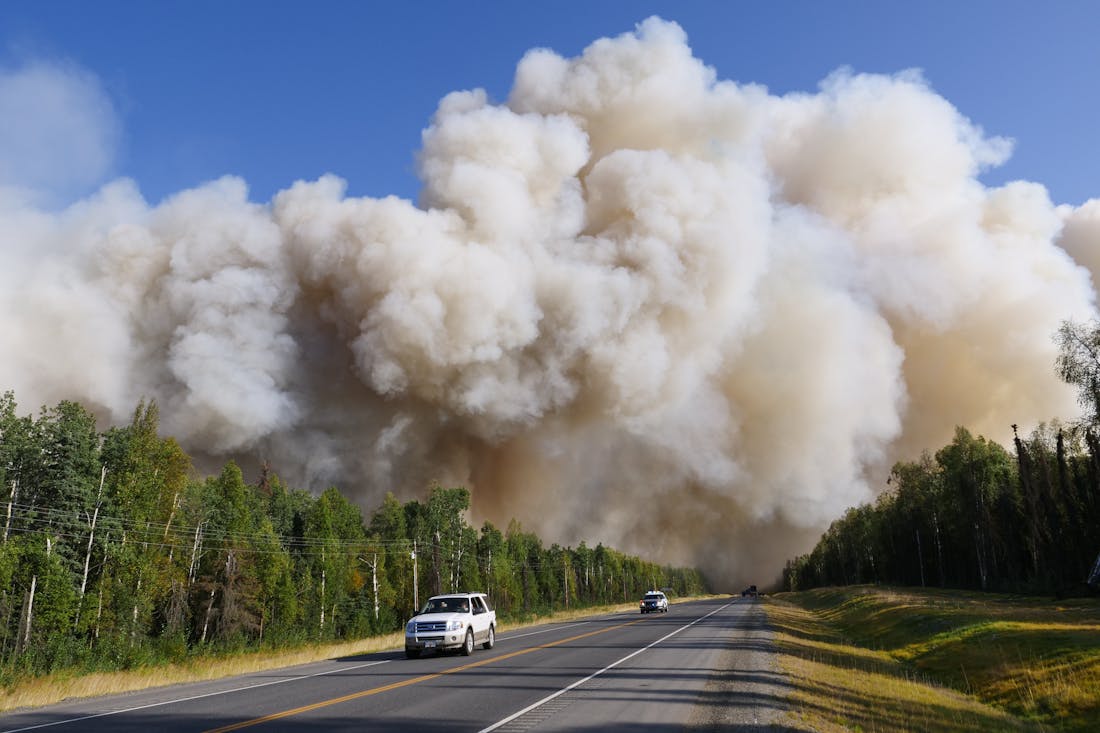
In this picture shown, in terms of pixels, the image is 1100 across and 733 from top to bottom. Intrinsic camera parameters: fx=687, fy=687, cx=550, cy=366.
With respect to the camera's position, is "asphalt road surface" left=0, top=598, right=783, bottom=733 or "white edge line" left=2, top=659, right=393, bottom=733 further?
"white edge line" left=2, top=659, right=393, bottom=733

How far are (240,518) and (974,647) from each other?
53.3 metres

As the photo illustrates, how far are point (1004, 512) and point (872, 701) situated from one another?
6705cm

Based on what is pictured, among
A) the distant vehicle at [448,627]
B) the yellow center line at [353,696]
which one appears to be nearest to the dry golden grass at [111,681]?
the distant vehicle at [448,627]

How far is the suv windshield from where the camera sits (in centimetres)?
2147

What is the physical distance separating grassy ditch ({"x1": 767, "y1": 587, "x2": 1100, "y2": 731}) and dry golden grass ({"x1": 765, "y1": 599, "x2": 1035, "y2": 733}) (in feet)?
0.08

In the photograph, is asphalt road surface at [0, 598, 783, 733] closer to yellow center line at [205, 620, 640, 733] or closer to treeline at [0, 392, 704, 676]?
yellow center line at [205, 620, 640, 733]

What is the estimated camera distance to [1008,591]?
5669 centimetres

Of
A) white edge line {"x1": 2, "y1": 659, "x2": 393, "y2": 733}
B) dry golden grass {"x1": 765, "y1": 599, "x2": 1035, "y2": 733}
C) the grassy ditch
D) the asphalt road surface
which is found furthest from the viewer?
the grassy ditch

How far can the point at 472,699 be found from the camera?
11461mm

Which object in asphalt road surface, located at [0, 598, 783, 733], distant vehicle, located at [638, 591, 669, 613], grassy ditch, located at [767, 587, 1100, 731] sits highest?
asphalt road surface, located at [0, 598, 783, 733]

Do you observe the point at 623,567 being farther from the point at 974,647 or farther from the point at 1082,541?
the point at 974,647

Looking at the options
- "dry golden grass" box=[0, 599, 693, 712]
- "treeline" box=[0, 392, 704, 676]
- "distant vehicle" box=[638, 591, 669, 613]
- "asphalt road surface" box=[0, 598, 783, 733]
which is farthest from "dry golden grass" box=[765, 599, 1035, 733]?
"distant vehicle" box=[638, 591, 669, 613]

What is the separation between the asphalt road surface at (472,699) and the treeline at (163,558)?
18546 millimetres

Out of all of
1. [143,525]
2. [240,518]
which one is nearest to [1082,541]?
[240,518]
